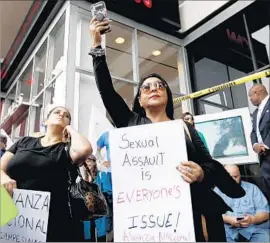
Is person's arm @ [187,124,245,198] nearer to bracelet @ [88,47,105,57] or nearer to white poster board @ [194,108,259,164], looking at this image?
bracelet @ [88,47,105,57]

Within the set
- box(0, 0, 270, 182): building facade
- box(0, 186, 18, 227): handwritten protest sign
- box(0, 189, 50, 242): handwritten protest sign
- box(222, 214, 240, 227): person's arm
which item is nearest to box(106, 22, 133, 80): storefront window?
box(0, 0, 270, 182): building facade

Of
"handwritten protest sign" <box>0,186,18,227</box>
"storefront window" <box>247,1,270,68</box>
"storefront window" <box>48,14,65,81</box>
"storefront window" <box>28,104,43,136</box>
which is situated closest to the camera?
"handwritten protest sign" <box>0,186,18,227</box>

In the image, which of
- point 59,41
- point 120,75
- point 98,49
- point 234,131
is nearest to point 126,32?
point 120,75

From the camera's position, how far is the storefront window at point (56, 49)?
1.14 meters

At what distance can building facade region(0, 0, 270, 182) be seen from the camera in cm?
97

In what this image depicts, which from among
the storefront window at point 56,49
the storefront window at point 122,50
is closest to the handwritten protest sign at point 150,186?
the storefront window at point 56,49

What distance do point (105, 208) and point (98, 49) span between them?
0.32 metres

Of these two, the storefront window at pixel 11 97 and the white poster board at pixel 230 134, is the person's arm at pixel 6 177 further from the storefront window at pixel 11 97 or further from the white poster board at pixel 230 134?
the white poster board at pixel 230 134

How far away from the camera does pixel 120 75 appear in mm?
1493

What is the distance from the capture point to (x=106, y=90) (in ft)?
1.83

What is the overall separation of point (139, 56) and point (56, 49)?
68 cm

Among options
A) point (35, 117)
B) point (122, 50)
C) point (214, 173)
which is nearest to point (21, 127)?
point (35, 117)

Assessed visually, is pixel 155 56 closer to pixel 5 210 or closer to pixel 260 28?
pixel 260 28

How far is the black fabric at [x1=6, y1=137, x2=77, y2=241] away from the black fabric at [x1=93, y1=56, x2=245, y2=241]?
14 centimetres
